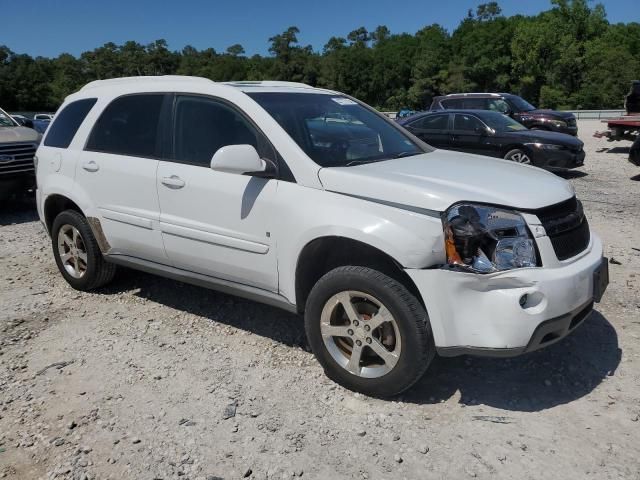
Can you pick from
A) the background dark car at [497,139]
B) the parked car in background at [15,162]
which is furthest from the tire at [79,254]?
the background dark car at [497,139]

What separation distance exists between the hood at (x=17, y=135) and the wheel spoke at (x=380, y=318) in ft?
24.2

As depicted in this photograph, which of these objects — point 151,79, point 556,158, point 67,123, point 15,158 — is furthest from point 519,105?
point 67,123

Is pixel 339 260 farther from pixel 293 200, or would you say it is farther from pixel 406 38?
pixel 406 38

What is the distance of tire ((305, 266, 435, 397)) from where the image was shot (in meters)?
2.90

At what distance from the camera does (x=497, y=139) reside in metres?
11.1

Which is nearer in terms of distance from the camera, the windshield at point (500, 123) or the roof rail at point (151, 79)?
the roof rail at point (151, 79)

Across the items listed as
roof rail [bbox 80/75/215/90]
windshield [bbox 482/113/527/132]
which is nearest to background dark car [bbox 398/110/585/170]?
windshield [bbox 482/113/527/132]

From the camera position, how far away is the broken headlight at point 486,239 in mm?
2781

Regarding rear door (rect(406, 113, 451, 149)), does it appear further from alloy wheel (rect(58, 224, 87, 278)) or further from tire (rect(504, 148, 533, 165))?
alloy wheel (rect(58, 224, 87, 278))

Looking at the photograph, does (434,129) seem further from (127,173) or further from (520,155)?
(127,173)

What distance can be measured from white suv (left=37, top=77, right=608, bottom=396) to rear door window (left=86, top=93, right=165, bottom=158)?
0.04 ft

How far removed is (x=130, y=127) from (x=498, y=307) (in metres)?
3.04

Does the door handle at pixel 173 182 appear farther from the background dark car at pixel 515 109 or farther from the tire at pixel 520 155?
the background dark car at pixel 515 109

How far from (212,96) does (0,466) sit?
98.4 inches
